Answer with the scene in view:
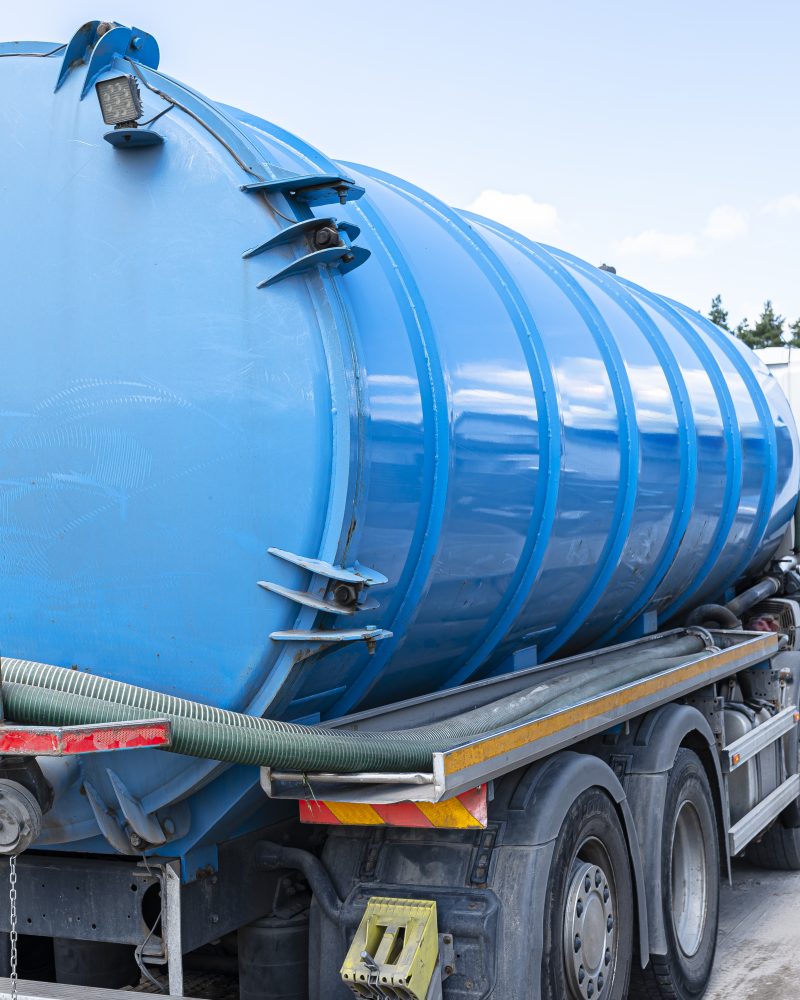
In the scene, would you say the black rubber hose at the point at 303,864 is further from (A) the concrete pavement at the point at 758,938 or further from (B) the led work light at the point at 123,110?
(A) the concrete pavement at the point at 758,938

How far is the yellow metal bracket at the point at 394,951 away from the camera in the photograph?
10.4 ft

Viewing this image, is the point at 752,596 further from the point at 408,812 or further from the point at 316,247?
the point at 316,247

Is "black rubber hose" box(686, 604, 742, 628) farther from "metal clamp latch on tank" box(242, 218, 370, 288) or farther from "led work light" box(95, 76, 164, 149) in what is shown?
"led work light" box(95, 76, 164, 149)

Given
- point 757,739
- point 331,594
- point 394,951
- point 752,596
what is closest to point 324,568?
point 331,594

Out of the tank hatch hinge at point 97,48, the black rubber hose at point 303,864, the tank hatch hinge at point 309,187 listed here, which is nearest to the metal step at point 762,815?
the black rubber hose at point 303,864

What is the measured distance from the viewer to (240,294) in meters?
3.06

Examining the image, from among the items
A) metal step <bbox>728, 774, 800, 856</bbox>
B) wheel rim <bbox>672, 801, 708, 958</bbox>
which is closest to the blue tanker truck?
wheel rim <bbox>672, 801, 708, 958</bbox>

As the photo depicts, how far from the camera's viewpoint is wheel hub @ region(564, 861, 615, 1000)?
371 cm

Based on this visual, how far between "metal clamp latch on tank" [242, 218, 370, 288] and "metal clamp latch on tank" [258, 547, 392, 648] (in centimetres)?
74

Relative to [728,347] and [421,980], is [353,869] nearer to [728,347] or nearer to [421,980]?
[421,980]

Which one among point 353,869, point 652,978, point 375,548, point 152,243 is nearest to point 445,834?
point 353,869

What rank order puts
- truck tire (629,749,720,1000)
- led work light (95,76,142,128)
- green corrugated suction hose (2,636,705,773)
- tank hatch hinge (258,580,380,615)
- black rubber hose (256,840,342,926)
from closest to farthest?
green corrugated suction hose (2,636,705,773) < tank hatch hinge (258,580,380,615) < led work light (95,76,142,128) < black rubber hose (256,840,342,926) < truck tire (629,749,720,1000)

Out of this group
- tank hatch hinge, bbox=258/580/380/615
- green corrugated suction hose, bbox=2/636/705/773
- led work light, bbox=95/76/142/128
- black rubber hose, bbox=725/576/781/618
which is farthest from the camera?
black rubber hose, bbox=725/576/781/618

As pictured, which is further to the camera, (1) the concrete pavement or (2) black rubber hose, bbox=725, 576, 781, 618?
(2) black rubber hose, bbox=725, 576, 781, 618
